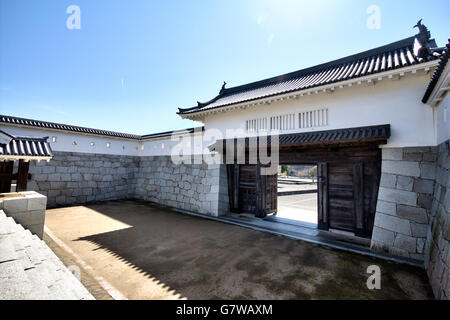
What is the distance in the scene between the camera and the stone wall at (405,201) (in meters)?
4.72

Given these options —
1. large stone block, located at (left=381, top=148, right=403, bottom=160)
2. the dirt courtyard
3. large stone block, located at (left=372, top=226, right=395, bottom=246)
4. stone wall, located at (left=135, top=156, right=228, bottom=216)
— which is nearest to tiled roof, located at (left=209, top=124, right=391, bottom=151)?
large stone block, located at (left=381, top=148, right=403, bottom=160)

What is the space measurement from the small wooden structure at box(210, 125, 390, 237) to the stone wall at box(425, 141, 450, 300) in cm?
132

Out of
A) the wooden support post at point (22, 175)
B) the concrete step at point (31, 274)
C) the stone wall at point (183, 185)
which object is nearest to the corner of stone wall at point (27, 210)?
the concrete step at point (31, 274)

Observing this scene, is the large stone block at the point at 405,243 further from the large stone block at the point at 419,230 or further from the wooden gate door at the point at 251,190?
the wooden gate door at the point at 251,190

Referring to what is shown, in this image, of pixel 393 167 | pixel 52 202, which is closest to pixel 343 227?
pixel 393 167

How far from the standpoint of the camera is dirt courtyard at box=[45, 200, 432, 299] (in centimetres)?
344

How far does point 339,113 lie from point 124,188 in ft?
42.8

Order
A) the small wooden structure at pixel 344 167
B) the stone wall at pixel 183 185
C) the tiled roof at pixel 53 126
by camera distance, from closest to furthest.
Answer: the small wooden structure at pixel 344 167
the tiled roof at pixel 53 126
the stone wall at pixel 183 185

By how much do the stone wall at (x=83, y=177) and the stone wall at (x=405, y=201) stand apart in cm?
1345

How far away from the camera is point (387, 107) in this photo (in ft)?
18.0

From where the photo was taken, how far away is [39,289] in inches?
91.9

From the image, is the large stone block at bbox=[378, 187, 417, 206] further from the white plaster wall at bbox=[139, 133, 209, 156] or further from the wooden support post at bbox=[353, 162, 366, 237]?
the white plaster wall at bbox=[139, 133, 209, 156]

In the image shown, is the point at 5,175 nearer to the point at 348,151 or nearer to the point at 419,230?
the point at 348,151
